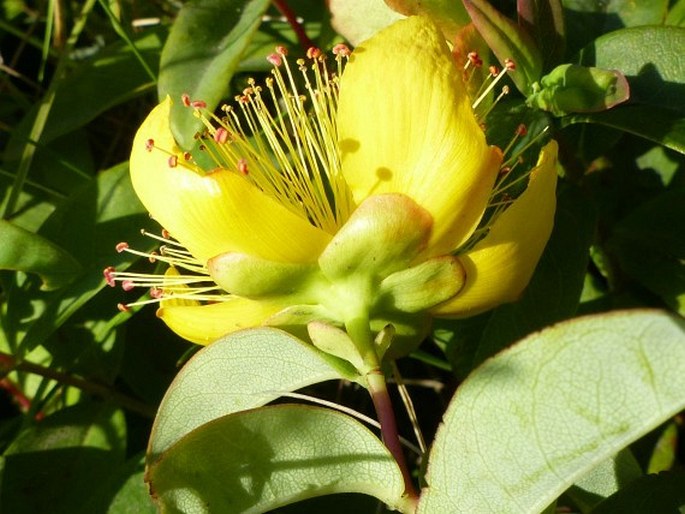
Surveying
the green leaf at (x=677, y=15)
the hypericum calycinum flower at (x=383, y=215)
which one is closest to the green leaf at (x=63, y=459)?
the hypericum calycinum flower at (x=383, y=215)

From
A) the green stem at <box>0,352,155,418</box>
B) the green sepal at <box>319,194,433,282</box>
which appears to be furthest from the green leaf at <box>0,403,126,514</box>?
the green sepal at <box>319,194,433,282</box>

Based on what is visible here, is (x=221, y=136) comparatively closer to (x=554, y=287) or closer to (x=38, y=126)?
(x=554, y=287)

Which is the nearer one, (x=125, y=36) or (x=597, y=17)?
(x=597, y=17)

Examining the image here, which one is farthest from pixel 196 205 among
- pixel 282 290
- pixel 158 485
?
pixel 158 485

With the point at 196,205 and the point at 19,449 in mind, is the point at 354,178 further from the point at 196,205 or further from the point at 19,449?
the point at 19,449

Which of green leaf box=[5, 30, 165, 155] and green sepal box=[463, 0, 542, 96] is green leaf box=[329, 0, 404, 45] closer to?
green sepal box=[463, 0, 542, 96]

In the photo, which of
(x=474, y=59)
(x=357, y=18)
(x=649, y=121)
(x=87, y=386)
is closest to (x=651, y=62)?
(x=649, y=121)

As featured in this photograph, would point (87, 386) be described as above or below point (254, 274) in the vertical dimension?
below

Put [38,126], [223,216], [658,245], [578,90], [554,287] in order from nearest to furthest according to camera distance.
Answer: [223,216], [578,90], [554,287], [658,245], [38,126]

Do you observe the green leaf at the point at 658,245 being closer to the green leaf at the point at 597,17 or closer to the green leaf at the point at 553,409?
the green leaf at the point at 597,17
